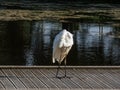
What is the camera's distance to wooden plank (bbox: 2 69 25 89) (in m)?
6.81

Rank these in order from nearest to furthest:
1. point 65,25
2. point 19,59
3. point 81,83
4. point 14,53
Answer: point 81,83, point 19,59, point 14,53, point 65,25

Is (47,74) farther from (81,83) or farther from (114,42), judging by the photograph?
(114,42)

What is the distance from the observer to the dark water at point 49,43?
13.3 m

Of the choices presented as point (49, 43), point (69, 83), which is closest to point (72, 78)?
point (69, 83)

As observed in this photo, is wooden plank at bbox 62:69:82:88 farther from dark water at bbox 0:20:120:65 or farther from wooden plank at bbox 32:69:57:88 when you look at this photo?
dark water at bbox 0:20:120:65

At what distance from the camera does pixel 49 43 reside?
15.9 meters

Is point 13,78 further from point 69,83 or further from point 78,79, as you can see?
point 78,79

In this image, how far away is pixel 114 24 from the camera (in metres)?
21.4

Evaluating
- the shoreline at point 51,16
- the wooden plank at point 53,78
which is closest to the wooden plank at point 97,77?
the wooden plank at point 53,78

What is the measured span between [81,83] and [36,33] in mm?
11295

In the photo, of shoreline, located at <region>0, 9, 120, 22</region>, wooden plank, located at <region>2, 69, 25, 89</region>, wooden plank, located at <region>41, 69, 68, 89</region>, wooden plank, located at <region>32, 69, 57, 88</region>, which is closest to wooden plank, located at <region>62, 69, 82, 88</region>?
wooden plank, located at <region>41, 69, 68, 89</region>

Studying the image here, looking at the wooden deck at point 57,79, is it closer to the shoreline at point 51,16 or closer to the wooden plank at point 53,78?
the wooden plank at point 53,78

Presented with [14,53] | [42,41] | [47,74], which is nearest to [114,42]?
[42,41]

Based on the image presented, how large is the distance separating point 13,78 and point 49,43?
28.3ft
